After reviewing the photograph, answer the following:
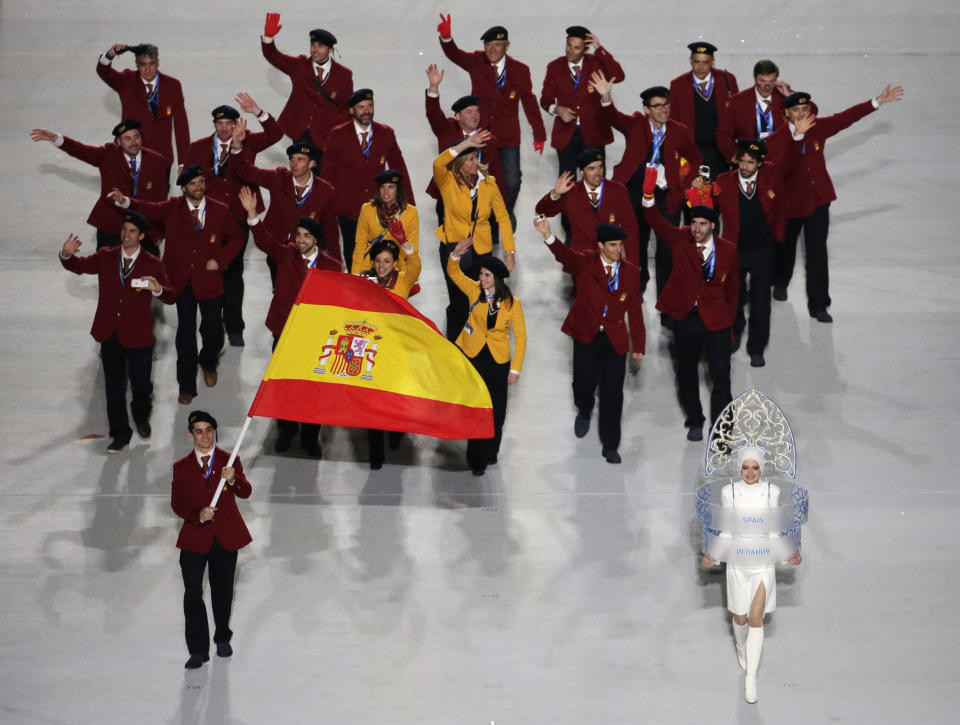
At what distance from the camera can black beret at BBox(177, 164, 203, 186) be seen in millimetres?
12898

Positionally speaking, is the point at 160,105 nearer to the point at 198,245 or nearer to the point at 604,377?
the point at 198,245

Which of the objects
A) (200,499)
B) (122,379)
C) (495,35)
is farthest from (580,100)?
(200,499)

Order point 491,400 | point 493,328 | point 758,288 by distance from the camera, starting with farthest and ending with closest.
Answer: point 758,288
point 493,328
point 491,400

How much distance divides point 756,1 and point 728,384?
24.9 feet

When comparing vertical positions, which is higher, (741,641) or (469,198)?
(469,198)

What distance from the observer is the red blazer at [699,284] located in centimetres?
1241

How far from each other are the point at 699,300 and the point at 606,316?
30.5 inches

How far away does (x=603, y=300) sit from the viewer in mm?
12344

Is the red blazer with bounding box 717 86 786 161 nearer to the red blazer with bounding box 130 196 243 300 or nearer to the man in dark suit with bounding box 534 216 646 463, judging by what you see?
the man in dark suit with bounding box 534 216 646 463

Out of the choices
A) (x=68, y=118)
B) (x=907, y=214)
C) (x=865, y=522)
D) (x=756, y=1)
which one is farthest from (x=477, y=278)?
(x=756, y=1)

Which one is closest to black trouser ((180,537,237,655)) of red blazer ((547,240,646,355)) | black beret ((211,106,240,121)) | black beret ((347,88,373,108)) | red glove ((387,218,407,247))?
red glove ((387,218,407,247))

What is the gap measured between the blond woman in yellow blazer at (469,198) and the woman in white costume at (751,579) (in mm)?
3324

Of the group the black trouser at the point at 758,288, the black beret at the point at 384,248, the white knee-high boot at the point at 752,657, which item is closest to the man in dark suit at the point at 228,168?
the black beret at the point at 384,248

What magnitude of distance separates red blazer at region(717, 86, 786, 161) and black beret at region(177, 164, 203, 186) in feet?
15.7
